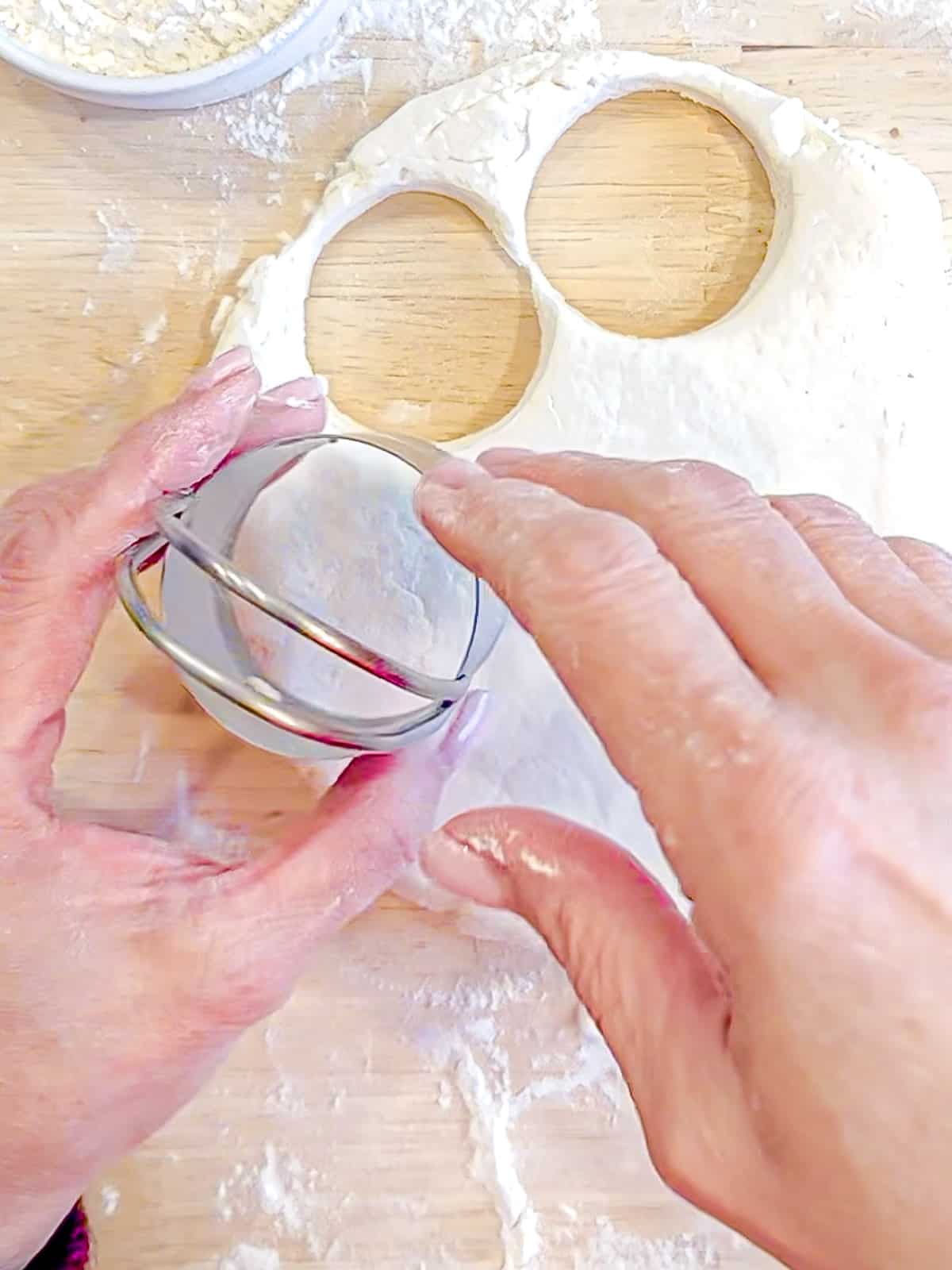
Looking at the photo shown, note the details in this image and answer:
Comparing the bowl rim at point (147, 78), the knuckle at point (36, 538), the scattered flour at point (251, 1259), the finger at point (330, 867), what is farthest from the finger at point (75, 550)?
the scattered flour at point (251, 1259)

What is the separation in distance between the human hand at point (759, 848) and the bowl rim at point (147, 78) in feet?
1.19

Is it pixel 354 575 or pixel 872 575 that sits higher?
pixel 872 575

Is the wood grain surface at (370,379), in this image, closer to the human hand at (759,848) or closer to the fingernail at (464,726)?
the fingernail at (464,726)

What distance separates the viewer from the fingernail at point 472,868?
52 cm

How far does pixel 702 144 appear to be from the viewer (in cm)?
75

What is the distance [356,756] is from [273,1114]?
25 cm

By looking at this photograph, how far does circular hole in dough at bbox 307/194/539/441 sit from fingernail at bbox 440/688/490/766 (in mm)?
181

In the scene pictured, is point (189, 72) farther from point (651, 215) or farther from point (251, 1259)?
point (251, 1259)

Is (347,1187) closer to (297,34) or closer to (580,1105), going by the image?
(580,1105)

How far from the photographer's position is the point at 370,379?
754 mm

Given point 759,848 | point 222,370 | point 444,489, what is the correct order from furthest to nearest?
point 222,370, point 444,489, point 759,848

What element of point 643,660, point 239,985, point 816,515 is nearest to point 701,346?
point 816,515

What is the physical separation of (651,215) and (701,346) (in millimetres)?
105

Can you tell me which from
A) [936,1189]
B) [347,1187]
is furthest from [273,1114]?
[936,1189]
